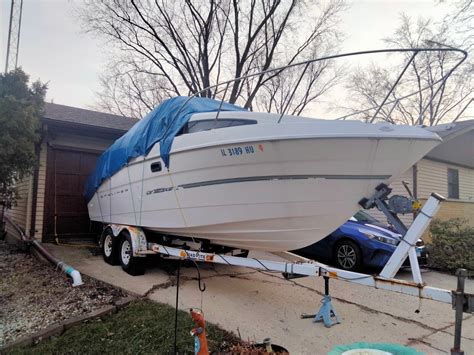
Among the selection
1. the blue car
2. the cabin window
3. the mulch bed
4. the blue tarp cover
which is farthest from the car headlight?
the mulch bed

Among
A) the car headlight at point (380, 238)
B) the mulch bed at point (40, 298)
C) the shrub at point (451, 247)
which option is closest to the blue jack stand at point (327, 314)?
the mulch bed at point (40, 298)

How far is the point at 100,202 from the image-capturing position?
7781 mm

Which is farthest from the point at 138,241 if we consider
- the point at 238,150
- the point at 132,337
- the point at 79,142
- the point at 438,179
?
the point at 438,179

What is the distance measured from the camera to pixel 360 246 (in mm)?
6801

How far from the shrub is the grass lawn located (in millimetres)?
6023

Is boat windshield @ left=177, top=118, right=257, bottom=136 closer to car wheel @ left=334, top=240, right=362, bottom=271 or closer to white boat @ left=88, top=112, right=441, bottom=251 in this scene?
white boat @ left=88, top=112, right=441, bottom=251

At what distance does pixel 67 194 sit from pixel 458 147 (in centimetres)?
1390

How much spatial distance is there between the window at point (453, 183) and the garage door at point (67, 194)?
12.4m

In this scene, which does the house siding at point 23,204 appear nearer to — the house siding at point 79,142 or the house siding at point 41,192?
the house siding at point 41,192

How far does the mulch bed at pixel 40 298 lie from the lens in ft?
12.7

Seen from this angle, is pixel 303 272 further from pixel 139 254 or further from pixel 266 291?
pixel 139 254

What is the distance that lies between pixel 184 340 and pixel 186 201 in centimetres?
192

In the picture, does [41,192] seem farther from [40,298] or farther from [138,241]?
[40,298]

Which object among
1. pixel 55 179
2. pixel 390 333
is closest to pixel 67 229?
pixel 55 179
